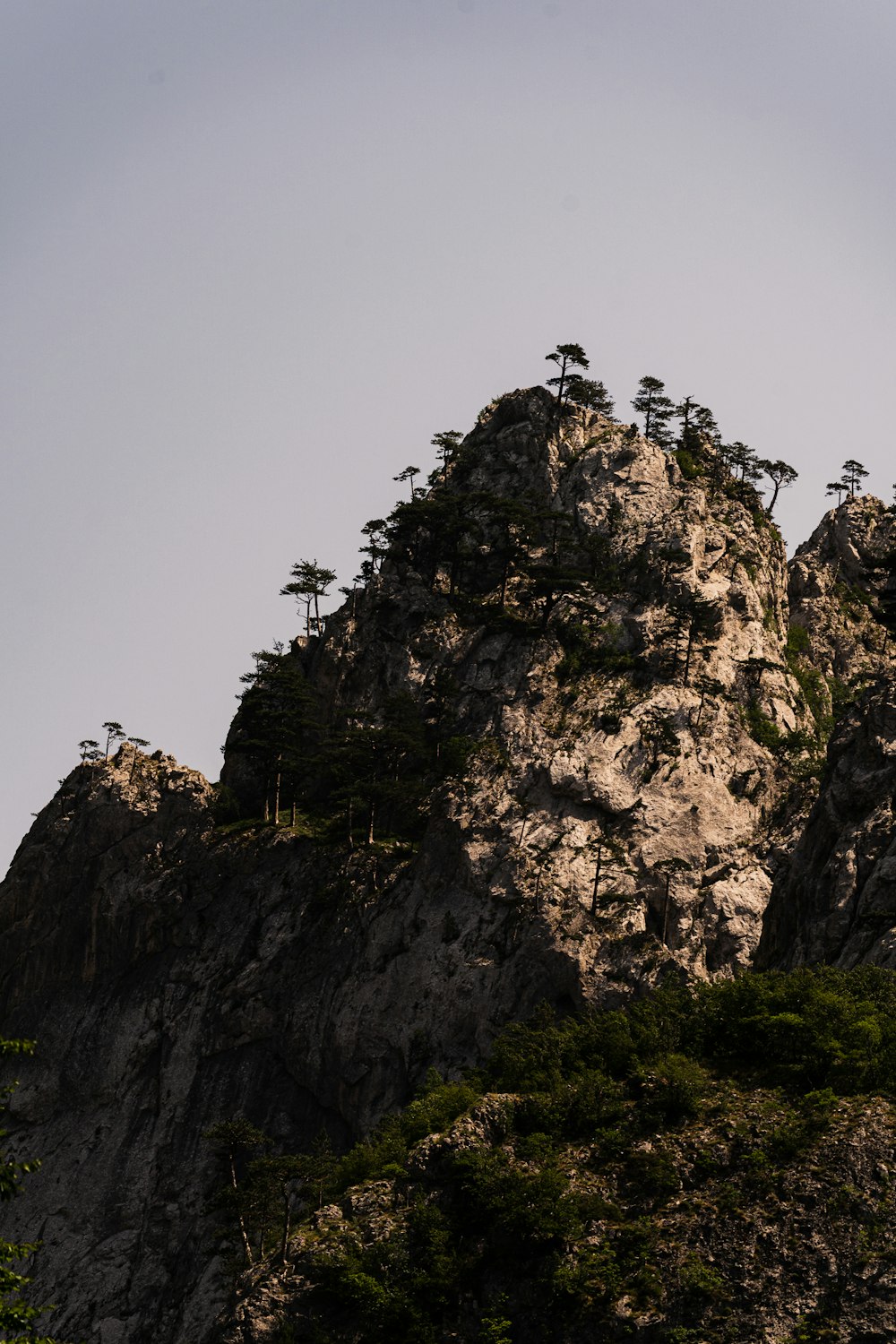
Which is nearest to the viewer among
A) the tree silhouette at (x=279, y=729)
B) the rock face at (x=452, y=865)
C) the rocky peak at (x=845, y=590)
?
the rock face at (x=452, y=865)

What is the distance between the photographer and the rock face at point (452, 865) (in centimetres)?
9412

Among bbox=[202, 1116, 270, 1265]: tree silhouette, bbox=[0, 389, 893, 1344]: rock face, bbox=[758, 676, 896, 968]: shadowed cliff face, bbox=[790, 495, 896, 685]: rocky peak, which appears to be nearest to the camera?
bbox=[202, 1116, 270, 1265]: tree silhouette

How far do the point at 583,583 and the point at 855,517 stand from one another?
33.2 metres

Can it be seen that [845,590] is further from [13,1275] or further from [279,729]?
[13,1275]

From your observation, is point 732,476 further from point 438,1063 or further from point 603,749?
point 438,1063

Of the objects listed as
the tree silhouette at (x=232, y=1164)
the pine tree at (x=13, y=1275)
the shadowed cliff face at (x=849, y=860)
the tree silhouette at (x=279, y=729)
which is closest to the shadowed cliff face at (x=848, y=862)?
the shadowed cliff face at (x=849, y=860)

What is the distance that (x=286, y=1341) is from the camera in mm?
47281

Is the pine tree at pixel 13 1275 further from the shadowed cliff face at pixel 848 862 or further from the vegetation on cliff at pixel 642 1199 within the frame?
the shadowed cliff face at pixel 848 862

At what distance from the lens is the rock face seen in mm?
94125

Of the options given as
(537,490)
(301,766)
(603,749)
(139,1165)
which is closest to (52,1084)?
(139,1165)

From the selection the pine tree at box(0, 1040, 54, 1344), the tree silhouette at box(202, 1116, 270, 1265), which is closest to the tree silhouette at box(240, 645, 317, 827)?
the tree silhouette at box(202, 1116, 270, 1265)

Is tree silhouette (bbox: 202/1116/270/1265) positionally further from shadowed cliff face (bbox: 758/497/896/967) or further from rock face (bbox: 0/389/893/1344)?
shadowed cliff face (bbox: 758/497/896/967)

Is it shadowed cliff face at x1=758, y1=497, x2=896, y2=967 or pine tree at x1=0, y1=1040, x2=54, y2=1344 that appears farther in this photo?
shadowed cliff face at x1=758, y1=497, x2=896, y2=967

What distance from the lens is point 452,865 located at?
99438mm
